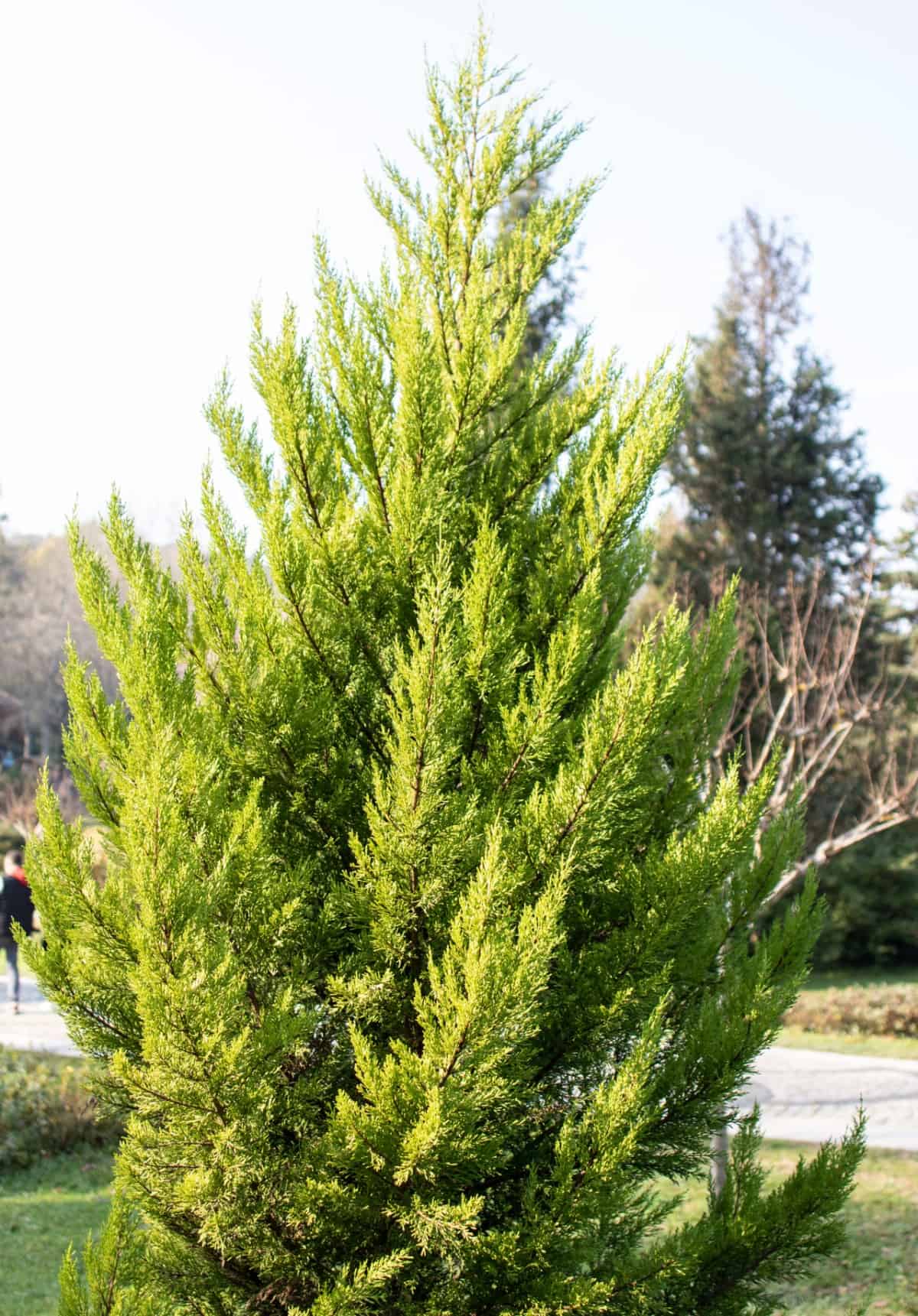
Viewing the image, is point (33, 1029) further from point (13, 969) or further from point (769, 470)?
point (769, 470)

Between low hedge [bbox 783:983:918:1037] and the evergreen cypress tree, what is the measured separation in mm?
14113

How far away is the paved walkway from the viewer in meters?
10.4

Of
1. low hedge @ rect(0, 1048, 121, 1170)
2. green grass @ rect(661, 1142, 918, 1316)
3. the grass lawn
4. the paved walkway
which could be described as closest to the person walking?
the paved walkway

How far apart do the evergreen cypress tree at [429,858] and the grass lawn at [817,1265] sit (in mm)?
3672

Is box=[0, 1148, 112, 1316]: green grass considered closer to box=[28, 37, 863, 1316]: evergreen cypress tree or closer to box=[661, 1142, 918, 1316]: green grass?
box=[661, 1142, 918, 1316]: green grass

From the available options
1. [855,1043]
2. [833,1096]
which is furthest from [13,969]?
[855,1043]

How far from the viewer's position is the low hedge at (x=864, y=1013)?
1619 centimetres

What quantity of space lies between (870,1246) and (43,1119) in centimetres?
711

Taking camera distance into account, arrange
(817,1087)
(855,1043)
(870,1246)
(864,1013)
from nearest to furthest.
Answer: (870,1246)
(817,1087)
(855,1043)
(864,1013)

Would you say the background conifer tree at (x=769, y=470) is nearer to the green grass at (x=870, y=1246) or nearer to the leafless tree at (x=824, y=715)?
the leafless tree at (x=824, y=715)

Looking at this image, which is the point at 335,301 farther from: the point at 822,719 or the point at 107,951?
the point at 822,719

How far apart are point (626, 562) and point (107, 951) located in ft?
6.34

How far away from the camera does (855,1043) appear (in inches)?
612

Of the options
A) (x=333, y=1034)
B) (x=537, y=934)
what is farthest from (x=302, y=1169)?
(x=537, y=934)
